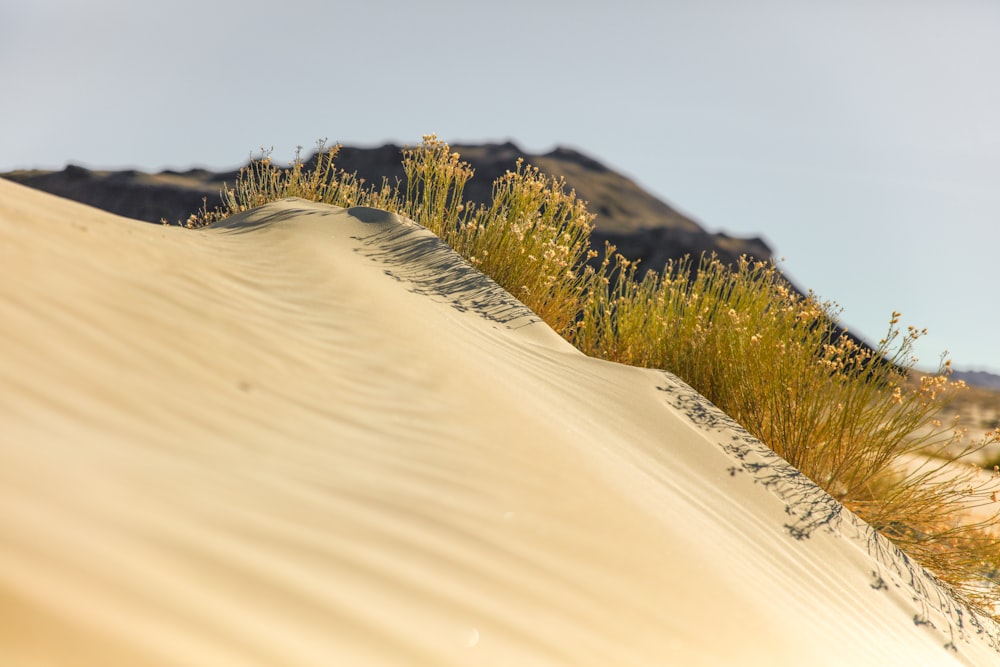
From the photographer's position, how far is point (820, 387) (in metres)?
5.04

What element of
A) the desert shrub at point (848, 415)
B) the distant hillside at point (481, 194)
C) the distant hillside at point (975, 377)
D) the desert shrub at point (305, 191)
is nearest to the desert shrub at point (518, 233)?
the desert shrub at point (305, 191)

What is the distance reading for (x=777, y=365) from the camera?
510 cm

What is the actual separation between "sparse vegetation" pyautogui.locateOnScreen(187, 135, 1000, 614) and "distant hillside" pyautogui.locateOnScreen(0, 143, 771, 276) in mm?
17954

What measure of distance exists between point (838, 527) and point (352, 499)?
2980mm

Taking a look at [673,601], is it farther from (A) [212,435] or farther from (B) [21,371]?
(B) [21,371]

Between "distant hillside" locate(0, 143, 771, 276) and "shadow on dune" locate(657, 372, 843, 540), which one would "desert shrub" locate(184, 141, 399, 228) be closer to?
"shadow on dune" locate(657, 372, 843, 540)

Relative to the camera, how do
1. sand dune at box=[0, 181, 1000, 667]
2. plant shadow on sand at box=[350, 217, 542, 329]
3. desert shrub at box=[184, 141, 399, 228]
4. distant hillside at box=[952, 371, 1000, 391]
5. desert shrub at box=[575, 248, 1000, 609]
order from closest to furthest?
sand dune at box=[0, 181, 1000, 667]
desert shrub at box=[575, 248, 1000, 609]
plant shadow on sand at box=[350, 217, 542, 329]
distant hillside at box=[952, 371, 1000, 391]
desert shrub at box=[184, 141, 399, 228]

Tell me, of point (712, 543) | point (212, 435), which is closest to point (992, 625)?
point (712, 543)

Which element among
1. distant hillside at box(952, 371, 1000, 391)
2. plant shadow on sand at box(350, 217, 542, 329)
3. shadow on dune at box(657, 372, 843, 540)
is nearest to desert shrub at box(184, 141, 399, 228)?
plant shadow on sand at box(350, 217, 542, 329)

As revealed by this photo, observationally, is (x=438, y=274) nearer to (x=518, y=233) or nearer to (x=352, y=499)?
(x=518, y=233)

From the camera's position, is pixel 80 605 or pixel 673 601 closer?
pixel 80 605

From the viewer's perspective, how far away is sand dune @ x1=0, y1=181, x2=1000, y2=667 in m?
1.68

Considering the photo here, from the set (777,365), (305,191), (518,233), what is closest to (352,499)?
(777,365)

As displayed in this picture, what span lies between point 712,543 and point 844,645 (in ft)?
2.01
